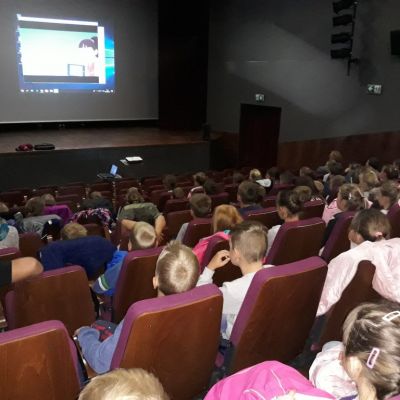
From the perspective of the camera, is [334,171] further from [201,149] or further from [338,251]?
[201,149]

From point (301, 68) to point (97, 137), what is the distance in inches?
227

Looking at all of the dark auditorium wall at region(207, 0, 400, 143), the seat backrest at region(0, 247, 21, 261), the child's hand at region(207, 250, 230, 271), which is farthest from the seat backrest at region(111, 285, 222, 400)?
the dark auditorium wall at region(207, 0, 400, 143)

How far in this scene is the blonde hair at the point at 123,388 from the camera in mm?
1020

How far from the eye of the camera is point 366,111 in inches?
360

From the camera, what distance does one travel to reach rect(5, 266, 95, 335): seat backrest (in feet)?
7.46

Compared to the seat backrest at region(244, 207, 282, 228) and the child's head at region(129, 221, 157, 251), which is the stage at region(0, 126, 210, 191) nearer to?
the seat backrest at region(244, 207, 282, 228)

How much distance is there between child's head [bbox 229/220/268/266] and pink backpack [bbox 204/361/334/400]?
1.07 meters

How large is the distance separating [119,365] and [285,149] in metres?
10.0

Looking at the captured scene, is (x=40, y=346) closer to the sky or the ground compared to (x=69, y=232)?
closer to the sky

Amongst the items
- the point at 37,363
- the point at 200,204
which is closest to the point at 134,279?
the point at 37,363

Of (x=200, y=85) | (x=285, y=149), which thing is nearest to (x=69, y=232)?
(x=285, y=149)

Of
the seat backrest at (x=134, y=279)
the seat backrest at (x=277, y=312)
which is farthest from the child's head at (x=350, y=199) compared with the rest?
the seat backrest at (x=134, y=279)

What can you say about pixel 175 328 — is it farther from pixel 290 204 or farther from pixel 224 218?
pixel 290 204

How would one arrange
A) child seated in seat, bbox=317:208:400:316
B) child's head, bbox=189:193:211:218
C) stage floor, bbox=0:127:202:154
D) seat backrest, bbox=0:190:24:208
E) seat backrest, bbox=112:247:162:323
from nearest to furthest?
child seated in seat, bbox=317:208:400:316
seat backrest, bbox=112:247:162:323
child's head, bbox=189:193:211:218
seat backrest, bbox=0:190:24:208
stage floor, bbox=0:127:202:154
